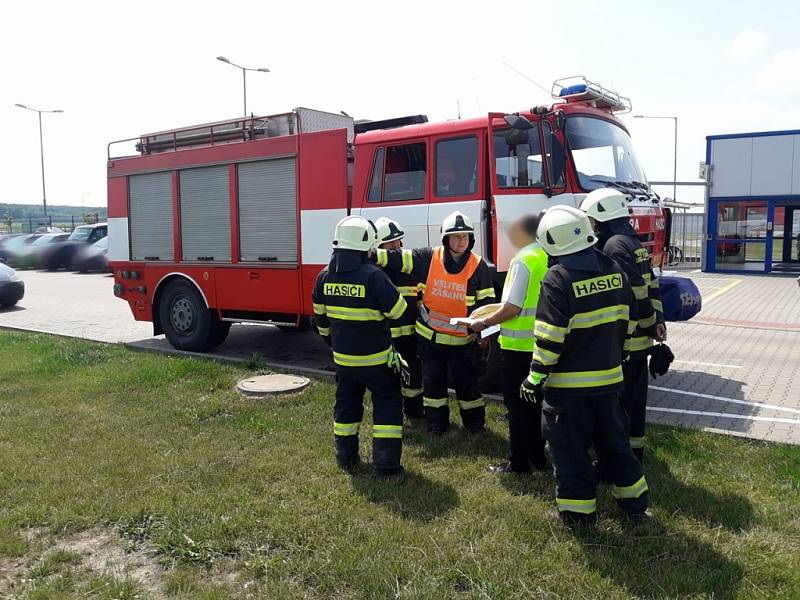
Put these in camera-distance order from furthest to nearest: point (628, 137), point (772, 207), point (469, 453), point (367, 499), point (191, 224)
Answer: point (772, 207), point (191, 224), point (628, 137), point (469, 453), point (367, 499)

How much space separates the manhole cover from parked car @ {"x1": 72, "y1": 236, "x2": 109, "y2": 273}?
1974 cm

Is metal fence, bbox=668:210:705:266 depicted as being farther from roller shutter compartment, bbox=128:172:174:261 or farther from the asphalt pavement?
roller shutter compartment, bbox=128:172:174:261

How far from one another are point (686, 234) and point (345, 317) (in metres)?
21.6

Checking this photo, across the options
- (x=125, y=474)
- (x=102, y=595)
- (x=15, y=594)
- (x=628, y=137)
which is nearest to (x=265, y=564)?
(x=102, y=595)

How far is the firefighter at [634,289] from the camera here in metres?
4.48

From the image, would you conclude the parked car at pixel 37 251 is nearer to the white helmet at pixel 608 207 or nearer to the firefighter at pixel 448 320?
the firefighter at pixel 448 320

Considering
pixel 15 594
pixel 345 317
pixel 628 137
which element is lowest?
pixel 15 594

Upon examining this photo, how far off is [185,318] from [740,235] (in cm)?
1808

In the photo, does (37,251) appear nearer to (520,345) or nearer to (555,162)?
(555,162)

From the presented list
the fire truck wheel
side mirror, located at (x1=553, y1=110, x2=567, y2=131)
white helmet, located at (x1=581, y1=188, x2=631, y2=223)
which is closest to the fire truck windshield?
side mirror, located at (x1=553, y1=110, x2=567, y2=131)

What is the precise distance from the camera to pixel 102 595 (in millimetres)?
3252

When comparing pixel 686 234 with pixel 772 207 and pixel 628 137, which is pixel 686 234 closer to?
pixel 772 207

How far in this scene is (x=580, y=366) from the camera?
12.0ft

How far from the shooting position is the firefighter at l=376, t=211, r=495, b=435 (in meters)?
5.24
